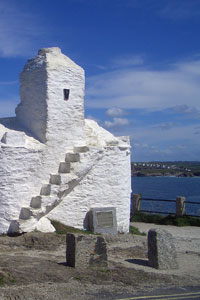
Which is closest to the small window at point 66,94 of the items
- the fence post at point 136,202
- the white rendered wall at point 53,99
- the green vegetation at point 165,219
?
the white rendered wall at point 53,99

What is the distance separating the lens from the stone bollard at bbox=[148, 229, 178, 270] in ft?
34.5

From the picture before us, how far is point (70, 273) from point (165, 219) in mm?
12280

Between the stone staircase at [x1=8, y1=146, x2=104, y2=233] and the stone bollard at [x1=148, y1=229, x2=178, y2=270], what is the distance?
12.1 feet

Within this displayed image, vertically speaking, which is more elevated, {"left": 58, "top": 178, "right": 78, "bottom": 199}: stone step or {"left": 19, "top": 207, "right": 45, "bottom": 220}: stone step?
{"left": 58, "top": 178, "right": 78, "bottom": 199}: stone step

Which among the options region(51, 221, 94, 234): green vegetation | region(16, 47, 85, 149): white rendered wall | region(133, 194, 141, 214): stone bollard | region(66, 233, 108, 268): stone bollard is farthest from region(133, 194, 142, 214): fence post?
region(66, 233, 108, 268): stone bollard

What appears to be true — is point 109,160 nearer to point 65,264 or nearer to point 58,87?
point 58,87

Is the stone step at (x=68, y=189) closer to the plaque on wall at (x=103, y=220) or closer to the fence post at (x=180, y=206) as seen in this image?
the plaque on wall at (x=103, y=220)

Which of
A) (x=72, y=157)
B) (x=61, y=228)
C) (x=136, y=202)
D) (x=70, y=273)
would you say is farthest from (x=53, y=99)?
(x=136, y=202)

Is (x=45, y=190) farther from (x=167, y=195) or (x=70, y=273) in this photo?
(x=167, y=195)

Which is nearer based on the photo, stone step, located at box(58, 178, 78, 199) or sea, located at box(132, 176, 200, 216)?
stone step, located at box(58, 178, 78, 199)

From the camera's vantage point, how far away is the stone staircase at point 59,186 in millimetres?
12438

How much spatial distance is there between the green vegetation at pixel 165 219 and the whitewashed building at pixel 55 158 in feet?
18.9

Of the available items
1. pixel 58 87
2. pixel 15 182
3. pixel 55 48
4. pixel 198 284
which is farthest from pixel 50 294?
pixel 55 48

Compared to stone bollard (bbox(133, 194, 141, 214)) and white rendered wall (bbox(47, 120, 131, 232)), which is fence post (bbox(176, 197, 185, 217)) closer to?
stone bollard (bbox(133, 194, 141, 214))
